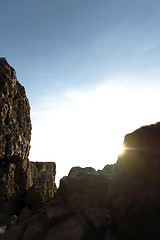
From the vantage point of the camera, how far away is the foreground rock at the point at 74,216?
14164 mm

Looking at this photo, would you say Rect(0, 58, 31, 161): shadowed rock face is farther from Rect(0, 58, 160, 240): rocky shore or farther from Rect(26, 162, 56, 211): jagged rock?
Rect(0, 58, 160, 240): rocky shore

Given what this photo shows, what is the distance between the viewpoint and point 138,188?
13.2m

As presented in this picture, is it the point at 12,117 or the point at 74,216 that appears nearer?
the point at 74,216

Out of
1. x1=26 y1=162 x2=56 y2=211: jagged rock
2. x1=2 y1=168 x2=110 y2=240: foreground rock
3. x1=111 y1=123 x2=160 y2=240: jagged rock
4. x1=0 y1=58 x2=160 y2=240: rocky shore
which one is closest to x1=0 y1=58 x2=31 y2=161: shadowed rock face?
x1=26 y1=162 x2=56 y2=211: jagged rock

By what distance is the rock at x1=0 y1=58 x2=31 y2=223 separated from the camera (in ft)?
160

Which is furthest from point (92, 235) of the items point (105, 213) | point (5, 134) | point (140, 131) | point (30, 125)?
point (30, 125)

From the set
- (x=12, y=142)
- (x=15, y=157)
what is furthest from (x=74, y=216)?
(x=15, y=157)

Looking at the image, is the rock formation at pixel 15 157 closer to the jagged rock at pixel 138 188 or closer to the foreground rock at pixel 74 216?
the foreground rock at pixel 74 216

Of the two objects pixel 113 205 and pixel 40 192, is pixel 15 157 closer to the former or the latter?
pixel 40 192

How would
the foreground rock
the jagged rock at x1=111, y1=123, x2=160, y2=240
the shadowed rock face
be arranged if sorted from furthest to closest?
the shadowed rock face < the foreground rock < the jagged rock at x1=111, y1=123, x2=160, y2=240

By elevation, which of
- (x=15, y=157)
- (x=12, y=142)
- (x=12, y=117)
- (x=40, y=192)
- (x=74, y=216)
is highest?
(x=12, y=117)

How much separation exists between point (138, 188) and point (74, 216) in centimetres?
444

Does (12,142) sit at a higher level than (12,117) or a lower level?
lower

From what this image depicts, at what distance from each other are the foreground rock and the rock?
98.0 ft
